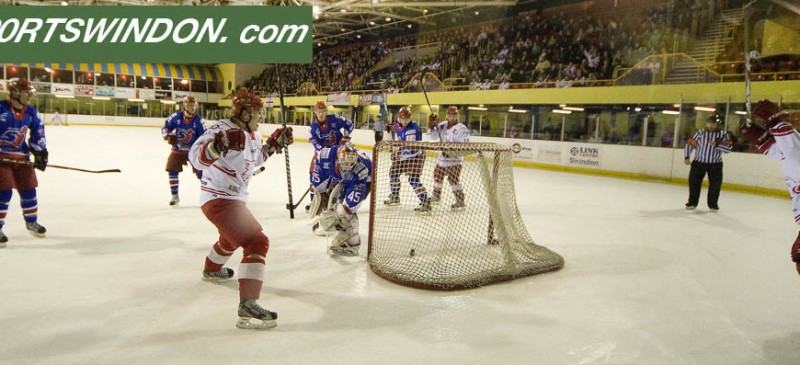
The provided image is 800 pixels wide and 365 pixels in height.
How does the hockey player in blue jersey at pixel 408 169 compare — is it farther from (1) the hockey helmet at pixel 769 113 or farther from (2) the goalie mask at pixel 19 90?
(2) the goalie mask at pixel 19 90

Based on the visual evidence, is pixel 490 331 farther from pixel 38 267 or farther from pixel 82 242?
pixel 82 242

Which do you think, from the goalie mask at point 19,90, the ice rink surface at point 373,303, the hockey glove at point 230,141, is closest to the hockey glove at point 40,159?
the goalie mask at point 19,90

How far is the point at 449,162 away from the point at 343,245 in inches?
91.3

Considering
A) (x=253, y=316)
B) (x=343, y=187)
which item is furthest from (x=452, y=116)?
(x=253, y=316)

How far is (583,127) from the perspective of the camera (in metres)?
13.3

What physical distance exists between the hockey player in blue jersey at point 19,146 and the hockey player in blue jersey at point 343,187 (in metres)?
2.39

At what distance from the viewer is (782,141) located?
2.68 m

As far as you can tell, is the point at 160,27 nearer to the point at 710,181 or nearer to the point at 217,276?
the point at 217,276

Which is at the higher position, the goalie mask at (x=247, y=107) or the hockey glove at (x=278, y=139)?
the goalie mask at (x=247, y=107)

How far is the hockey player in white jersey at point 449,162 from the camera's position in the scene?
5860 millimetres

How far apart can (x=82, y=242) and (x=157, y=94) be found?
100 feet

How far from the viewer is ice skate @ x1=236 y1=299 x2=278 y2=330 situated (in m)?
2.69

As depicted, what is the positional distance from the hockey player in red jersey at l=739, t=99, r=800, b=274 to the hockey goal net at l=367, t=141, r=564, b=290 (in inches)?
65.7

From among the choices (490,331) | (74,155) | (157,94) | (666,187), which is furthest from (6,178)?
(157,94)
